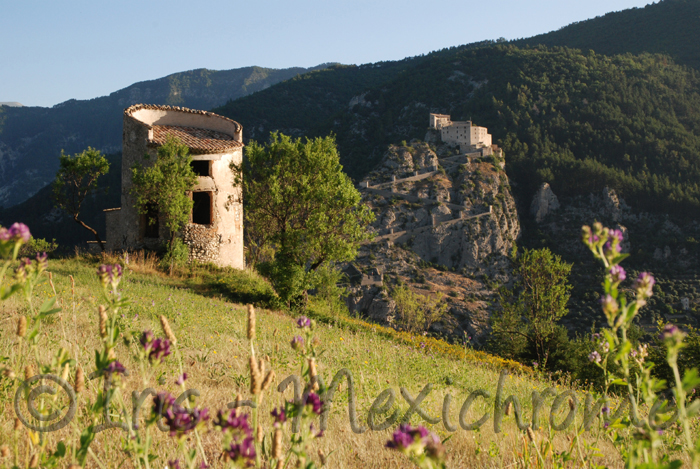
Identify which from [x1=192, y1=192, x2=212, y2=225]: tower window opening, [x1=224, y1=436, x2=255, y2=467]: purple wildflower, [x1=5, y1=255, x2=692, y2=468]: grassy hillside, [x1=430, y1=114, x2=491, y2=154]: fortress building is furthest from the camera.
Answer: [x1=430, y1=114, x2=491, y2=154]: fortress building

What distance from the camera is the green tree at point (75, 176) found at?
1783cm

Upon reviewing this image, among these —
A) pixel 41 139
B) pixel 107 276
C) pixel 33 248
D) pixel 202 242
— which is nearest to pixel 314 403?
pixel 107 276

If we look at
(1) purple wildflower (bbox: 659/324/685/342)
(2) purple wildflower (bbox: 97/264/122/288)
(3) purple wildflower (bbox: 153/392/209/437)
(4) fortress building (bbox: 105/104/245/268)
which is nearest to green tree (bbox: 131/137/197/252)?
(4) fortress building (bbox: 105/104/245/268)

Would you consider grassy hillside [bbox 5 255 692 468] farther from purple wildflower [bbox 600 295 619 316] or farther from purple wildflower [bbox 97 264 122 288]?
purple wildflower [bbox 600 295 619 316]

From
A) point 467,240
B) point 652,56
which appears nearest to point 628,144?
point 652,56

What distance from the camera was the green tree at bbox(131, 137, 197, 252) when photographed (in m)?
15.3

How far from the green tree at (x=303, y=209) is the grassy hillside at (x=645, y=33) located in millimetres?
134132

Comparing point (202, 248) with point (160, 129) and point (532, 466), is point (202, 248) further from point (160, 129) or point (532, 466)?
point (532, 466)

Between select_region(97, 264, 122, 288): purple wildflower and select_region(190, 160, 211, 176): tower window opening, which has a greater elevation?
select_region(190, 160, 211, 176): tower window opening

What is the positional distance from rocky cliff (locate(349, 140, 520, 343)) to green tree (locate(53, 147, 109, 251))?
41.6 m

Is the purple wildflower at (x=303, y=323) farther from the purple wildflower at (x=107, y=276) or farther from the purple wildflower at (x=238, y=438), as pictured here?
the purple wildflower at (x=107, y=276)

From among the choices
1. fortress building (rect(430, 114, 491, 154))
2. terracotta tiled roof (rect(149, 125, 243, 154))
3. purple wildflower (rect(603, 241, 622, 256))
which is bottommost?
purple wildflower (rect(603, 241, 622, 256))

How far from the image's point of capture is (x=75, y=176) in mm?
18438

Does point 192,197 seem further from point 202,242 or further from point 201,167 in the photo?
point 202,242
